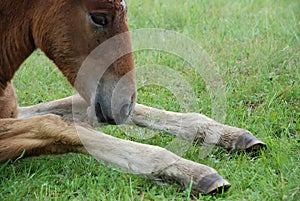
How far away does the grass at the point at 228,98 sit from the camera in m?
4.09

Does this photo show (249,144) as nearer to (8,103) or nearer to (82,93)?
(82,93)

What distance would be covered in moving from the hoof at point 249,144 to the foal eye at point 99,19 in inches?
56.2

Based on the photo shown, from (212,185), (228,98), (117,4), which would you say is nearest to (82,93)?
(117,4)

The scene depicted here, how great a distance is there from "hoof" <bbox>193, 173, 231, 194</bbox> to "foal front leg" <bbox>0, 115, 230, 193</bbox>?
0.08 meters

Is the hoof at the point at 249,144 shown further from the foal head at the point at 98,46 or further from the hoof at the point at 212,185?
the foal head at the point at 98,46

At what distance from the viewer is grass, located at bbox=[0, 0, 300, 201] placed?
4.09m

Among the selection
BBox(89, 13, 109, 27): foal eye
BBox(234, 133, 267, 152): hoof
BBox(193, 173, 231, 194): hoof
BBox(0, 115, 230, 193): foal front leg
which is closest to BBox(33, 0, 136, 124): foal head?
BBox(89, 13, 109, 27): foal eye

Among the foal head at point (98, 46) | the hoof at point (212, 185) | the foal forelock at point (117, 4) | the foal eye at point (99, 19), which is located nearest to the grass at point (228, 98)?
the hoof at point (212, 185)

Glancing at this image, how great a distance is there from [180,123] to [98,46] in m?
1.20

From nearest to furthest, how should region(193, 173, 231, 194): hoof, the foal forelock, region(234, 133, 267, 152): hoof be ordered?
region(193, 173, 231, 194): hoof, the foal forelock, region(234, 133, 267, 152): hoof

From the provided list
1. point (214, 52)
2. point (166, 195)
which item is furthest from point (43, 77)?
point (166, 195)

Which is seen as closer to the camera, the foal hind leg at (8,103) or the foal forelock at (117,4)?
the foal forelock at (117,4)

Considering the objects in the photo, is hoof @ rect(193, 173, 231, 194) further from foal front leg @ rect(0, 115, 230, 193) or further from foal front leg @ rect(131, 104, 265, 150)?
foal front leg @ rect(131, 104, 265, 150)

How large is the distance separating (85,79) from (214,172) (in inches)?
45.5
